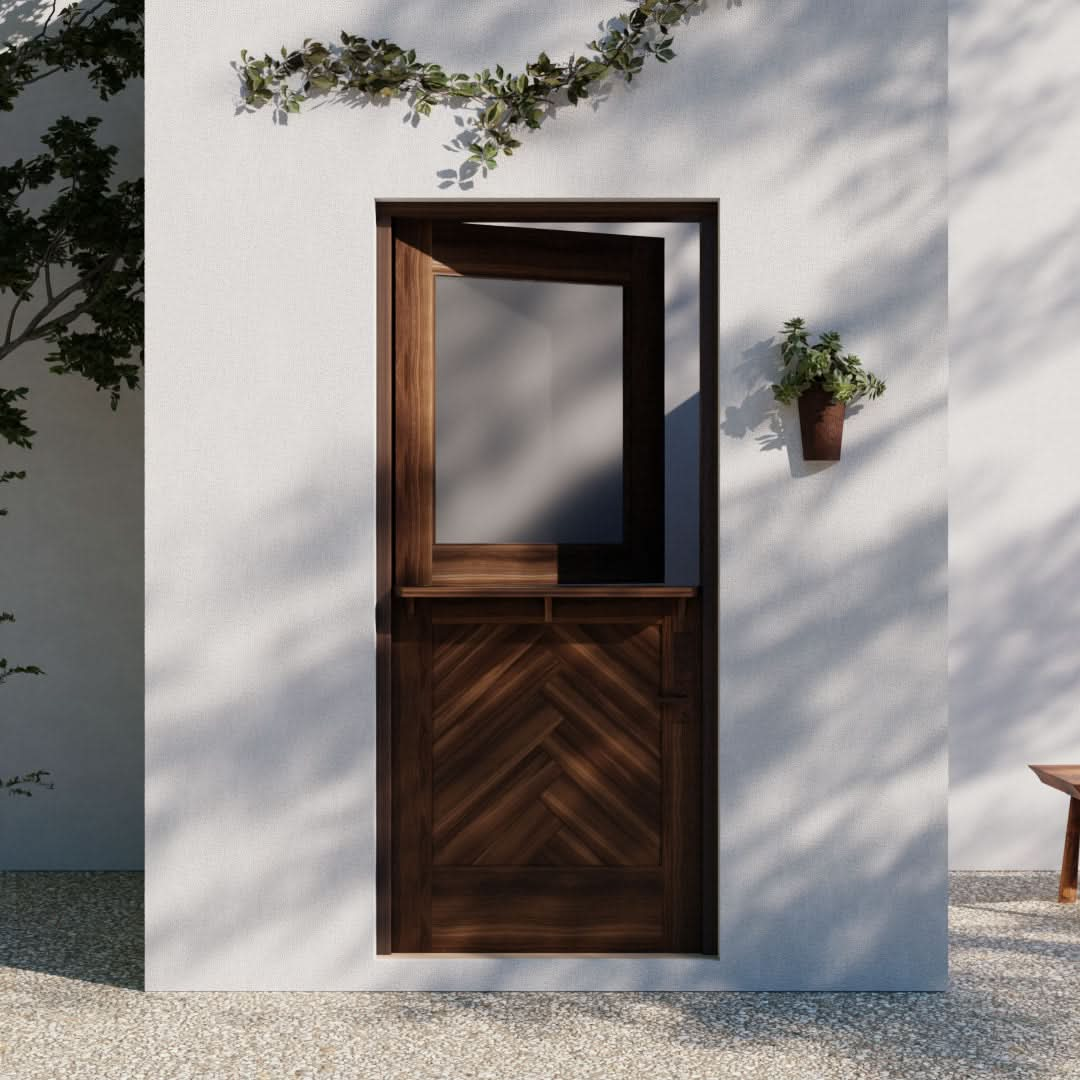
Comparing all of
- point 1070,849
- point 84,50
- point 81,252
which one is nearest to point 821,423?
point 1070,849

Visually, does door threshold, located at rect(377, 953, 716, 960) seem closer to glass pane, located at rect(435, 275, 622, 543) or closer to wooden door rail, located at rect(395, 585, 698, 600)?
wooden door rail, located at rect(395, 585, 698, 600)

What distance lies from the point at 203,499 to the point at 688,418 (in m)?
2.21

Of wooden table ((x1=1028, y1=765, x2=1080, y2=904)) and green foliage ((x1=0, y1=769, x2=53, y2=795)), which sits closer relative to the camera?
wooden table ((x1=1028, y1=765, x2=1080, y2=904))

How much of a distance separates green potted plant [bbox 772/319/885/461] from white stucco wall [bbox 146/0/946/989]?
0.43 feet

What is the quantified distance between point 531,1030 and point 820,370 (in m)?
2.09

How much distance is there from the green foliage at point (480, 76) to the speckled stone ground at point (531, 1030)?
8.43ft

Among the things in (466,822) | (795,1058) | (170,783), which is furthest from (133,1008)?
(795,1058)

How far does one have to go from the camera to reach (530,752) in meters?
3.89

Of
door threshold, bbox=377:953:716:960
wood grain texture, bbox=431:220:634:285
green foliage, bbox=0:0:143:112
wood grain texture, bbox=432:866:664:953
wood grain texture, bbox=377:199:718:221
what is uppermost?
green foliage, bbox=0:0:143:112

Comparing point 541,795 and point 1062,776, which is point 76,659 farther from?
point 1062,776

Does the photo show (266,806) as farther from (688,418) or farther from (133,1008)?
(688,418)

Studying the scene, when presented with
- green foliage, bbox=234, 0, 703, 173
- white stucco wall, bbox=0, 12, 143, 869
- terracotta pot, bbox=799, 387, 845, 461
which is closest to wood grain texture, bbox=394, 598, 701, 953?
terracotta pot, bbox=799, 387, 845, 461

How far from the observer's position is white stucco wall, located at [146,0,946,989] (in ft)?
12.4

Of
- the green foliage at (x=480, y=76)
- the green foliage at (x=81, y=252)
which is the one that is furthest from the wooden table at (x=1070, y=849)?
the green foliage at (x=81, y=252)
